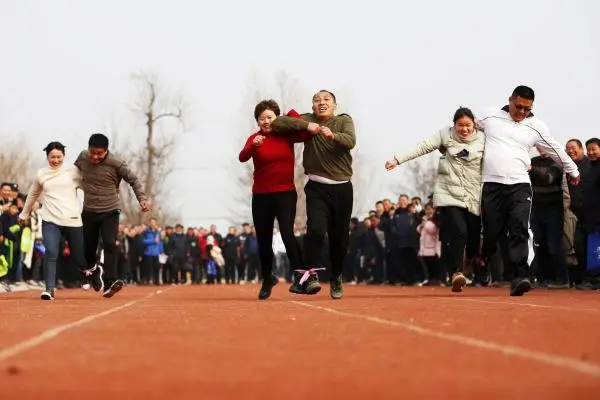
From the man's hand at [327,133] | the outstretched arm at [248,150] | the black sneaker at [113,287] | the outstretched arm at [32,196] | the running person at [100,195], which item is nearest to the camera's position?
the man's hand at [327,133]

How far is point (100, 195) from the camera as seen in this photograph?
13445 mm

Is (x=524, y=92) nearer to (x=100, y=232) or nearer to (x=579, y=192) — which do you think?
(x=579, y=192)

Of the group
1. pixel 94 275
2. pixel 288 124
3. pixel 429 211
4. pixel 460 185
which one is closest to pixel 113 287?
pixel 94 275

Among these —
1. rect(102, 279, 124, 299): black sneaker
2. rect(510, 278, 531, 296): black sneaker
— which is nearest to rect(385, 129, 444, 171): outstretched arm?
rect(510, 278, 531, 296): black sneaker

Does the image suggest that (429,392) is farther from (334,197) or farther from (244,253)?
(244,253)

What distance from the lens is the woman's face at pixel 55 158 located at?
1374 cm

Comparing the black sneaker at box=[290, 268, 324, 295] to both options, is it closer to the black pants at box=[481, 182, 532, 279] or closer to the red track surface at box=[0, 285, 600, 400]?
the black pants at box=[481, 182, 532, 279]

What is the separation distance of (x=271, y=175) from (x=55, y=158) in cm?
351

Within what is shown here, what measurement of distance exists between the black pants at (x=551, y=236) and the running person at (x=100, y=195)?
6591mm

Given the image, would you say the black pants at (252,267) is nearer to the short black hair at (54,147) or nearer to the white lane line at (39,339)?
the short black hair at (54,147)

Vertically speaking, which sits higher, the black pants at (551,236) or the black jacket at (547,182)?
the black jacket at (547,182)

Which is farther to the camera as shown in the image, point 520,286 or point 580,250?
point 580,250

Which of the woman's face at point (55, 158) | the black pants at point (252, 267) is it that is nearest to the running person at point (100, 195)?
the woman's face at point (55, 158)

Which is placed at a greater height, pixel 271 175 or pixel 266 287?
pixel 271 175
